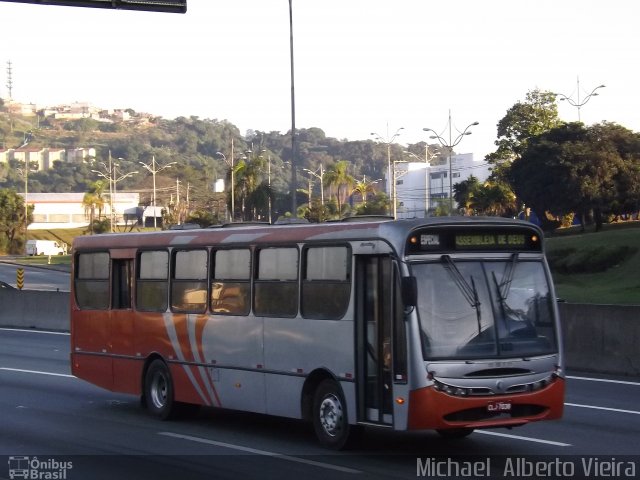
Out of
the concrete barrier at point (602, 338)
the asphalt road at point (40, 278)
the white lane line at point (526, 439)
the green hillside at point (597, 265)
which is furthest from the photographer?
the asphalt road at point (40, 278)

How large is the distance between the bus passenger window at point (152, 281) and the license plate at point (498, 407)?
613 centimetres

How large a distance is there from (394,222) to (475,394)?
2.09m

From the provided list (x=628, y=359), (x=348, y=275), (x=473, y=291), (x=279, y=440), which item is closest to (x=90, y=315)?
(x=279, y=440)

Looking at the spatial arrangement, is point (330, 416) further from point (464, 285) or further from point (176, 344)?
point (176, 344)

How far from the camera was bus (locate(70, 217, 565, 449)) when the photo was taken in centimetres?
1163

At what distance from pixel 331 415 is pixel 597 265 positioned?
45604 millimetres

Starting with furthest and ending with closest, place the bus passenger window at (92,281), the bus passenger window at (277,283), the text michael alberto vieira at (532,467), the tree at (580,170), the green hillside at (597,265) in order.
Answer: the tree at (580,170) → the green hillside at (597,265) → the bus passenger window at (92,281) → the bus passenger window at (277,283) → the text michael alberto vieira at (532,467)

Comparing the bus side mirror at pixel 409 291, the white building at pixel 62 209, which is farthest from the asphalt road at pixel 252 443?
the white building at pixel 62 209

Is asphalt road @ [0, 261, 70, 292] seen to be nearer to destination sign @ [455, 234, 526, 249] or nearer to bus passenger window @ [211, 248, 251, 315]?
Answer: bus passenger window @ [211, 248, 251, 315]

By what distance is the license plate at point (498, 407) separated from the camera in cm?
1159

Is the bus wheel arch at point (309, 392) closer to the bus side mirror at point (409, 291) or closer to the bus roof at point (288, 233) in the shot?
the bus roof at point (288, 233)

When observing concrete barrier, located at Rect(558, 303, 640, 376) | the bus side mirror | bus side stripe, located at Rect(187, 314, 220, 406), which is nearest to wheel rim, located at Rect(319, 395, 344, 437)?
the bus side mirror

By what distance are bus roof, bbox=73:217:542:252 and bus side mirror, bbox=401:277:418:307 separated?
501mm

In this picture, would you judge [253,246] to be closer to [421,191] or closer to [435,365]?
[435,365]
